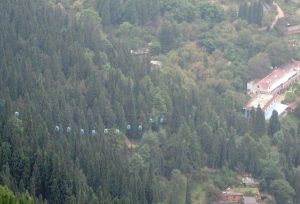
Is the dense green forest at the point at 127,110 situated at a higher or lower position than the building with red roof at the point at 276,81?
higher

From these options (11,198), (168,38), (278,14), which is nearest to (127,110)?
(168,38)

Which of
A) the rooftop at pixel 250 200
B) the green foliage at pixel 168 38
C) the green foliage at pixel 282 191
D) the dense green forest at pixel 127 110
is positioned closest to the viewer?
the dense green forest at pixel 127 110

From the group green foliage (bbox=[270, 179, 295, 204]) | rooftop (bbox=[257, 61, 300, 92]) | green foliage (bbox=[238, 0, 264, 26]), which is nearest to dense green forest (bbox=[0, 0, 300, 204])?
green foliage (bbox=[270, 179, 295, 204])

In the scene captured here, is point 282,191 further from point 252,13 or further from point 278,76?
point 252,13

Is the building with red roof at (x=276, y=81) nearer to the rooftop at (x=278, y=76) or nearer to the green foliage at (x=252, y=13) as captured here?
the rooftop at (x=278, y=76)

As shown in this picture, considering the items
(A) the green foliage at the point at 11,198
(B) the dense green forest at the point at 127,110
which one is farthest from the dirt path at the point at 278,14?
(A) the green foliage at the point at 11,198

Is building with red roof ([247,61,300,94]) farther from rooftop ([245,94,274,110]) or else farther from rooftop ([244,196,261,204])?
rooftop ([244,196,261,204])

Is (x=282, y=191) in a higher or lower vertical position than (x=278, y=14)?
lower

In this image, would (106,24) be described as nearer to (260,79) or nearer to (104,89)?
(260,79)

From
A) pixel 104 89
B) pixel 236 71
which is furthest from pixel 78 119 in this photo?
pixel 236 71
